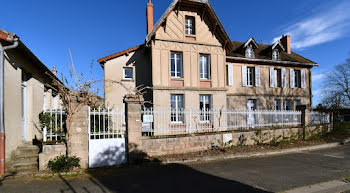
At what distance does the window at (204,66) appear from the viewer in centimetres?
1298

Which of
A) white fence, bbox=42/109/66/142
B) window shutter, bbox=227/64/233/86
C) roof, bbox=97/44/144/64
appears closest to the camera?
white fence, bbox=42/109/66/142

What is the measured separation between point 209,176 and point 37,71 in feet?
26.2

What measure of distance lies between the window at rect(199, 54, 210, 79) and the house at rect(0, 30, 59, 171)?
8440 millimetres

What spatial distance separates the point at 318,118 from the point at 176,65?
9.11 metres

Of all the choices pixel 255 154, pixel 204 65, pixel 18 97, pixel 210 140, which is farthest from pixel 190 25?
pixel 18 97

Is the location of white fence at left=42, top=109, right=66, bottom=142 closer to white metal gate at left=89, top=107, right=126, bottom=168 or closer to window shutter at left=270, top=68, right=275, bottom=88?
white metal gate at left=89, top=107, right=126, bottom=168

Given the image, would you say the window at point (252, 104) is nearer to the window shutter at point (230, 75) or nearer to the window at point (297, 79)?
the window shutter at point (230, 75)

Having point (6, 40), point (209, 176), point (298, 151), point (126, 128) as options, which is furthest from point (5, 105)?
point (298, 151)

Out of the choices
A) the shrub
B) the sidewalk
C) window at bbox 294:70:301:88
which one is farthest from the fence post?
the shrub

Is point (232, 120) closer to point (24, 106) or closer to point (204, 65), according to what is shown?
point (204, 65)

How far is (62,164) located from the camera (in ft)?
18.6

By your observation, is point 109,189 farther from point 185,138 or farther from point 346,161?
point 346,161

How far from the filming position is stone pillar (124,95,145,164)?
652cm

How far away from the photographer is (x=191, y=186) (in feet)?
15.7
